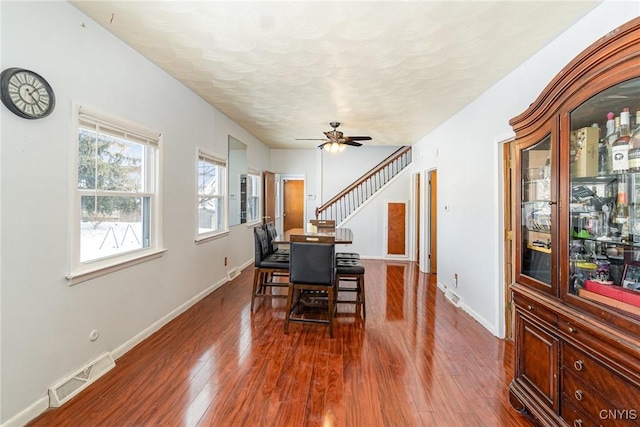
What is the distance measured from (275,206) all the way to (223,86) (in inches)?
177

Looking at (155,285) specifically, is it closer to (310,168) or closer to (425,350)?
(425,350)

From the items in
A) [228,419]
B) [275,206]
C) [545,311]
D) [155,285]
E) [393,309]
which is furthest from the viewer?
[275,206]

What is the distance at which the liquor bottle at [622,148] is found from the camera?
1422 millimetres

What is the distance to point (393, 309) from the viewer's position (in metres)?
3.85

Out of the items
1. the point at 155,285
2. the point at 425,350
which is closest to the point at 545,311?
the point at 425,350

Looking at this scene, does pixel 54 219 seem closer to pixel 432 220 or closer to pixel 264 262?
pixel 264 262

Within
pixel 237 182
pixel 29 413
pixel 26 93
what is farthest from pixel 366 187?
pixel 29 413

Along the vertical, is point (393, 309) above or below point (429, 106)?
below

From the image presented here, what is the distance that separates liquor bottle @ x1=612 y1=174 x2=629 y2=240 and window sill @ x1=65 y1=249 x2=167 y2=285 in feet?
10.6

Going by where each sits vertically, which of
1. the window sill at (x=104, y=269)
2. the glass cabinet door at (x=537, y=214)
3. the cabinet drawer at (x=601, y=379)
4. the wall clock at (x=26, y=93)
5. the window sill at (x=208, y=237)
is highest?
the wall clock at (x=26, y=93)

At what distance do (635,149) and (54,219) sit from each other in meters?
3.23

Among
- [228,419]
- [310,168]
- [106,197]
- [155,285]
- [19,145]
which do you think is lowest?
[228,419]

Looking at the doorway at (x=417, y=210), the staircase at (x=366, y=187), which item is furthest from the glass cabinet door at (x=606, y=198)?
the staircase at (x=366, y=187)

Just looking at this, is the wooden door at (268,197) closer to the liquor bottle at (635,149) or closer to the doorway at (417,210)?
the doorway at (417,210)
